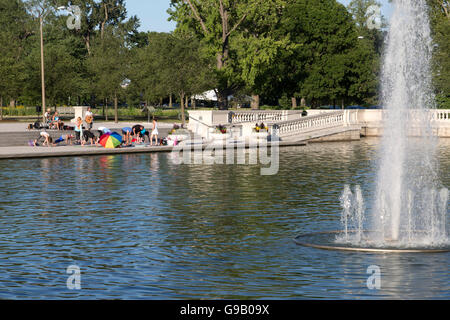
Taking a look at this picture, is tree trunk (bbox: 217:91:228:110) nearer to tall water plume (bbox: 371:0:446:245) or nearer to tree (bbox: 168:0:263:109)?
tree (bbox: 168:0:263:109)

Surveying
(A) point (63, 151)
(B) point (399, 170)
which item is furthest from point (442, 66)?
(B) point (399, 170)

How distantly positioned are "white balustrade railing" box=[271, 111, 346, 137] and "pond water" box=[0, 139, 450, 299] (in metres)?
22.7

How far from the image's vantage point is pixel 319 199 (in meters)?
19.3

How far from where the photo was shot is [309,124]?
5094 centimetres

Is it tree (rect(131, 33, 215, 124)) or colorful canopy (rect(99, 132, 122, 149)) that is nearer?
colorful canopy (rect(99, 132, 122, 149))

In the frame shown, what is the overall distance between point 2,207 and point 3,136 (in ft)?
85.6

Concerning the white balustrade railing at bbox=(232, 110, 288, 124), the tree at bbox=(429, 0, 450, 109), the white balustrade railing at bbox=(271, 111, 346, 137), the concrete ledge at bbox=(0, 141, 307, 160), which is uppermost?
the tree at bbox=(429, 0, 450, 109)

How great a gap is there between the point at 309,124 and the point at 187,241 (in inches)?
1501

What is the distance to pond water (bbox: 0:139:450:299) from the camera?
10.1m

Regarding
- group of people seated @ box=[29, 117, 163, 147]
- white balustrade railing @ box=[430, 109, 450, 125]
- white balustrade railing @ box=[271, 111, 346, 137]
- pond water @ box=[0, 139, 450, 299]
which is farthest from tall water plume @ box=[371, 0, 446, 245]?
white balustrade railing @ box=[430, 109, 450, 125]

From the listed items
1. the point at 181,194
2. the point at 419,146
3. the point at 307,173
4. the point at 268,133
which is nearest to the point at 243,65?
the point at 268,133

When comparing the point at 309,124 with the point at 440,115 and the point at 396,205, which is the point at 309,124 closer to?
the point at 440,115

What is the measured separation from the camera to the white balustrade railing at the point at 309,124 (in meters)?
48.8

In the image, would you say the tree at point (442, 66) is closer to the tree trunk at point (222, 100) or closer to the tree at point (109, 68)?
the tree trunk at point (222, 100)
